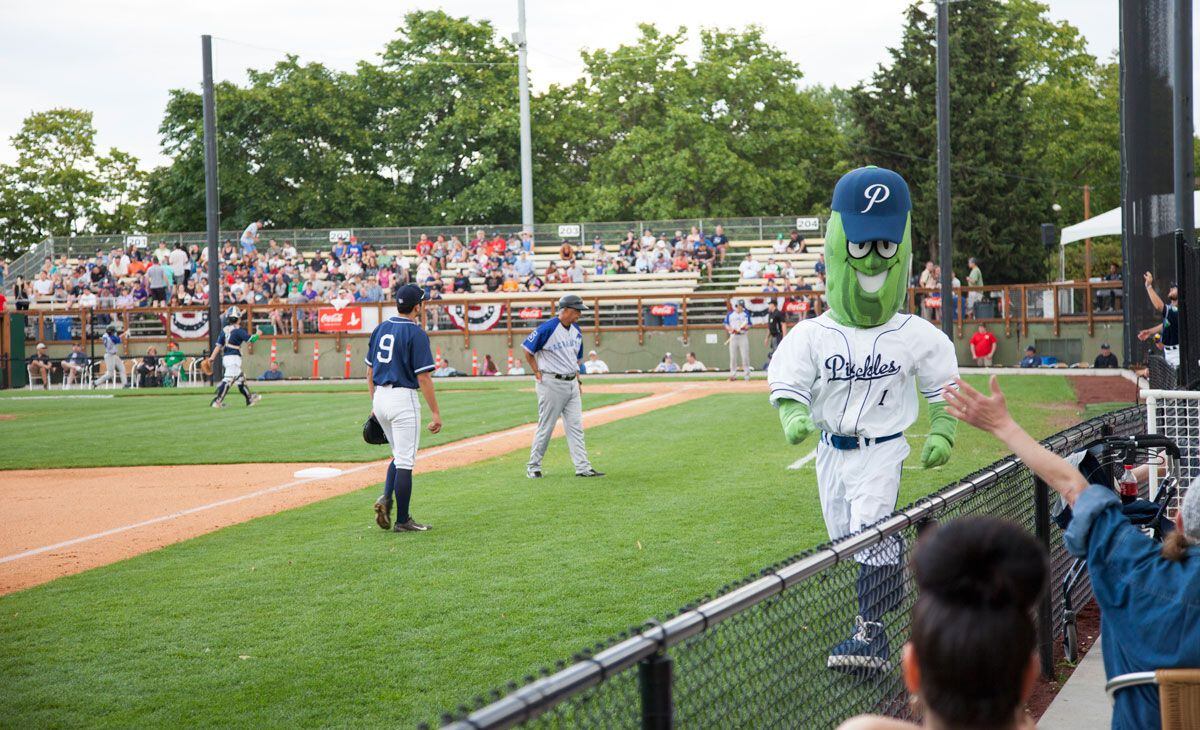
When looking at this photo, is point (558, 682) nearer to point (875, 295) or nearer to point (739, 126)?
point (875, 295)

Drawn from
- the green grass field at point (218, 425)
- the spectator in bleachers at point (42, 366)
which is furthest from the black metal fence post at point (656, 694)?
the spectator in bleachers at point (42, 366)

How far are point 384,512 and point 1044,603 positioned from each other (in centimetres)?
603

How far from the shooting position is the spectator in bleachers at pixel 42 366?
37.9 meters

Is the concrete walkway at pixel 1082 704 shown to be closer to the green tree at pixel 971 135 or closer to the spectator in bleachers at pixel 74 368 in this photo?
the spectator in bleachers at pixel 74 368

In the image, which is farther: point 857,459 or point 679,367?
point 679,367

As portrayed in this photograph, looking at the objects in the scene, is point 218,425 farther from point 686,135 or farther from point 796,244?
point 686,135

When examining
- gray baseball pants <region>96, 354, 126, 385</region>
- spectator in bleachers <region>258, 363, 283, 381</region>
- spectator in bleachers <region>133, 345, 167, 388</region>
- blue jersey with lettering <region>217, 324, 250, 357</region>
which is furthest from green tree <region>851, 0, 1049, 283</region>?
blue jersey with lettering <region>217, 324, 250, 357</region>

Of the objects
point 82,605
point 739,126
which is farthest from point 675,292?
point 82,605

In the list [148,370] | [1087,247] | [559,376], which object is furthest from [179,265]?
[559,376]

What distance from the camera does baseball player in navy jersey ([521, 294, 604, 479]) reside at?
530 inches

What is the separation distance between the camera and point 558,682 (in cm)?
229

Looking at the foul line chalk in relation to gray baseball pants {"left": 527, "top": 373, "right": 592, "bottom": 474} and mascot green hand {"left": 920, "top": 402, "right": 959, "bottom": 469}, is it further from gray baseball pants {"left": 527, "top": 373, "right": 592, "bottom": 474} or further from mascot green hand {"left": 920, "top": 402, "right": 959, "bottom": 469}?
mascot green hand {"left": 920, "top": 402, "right": 959, "bottom": 469}

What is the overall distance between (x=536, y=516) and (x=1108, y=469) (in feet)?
19.0

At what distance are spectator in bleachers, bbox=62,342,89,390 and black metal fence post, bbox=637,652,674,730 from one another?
39473mm
